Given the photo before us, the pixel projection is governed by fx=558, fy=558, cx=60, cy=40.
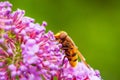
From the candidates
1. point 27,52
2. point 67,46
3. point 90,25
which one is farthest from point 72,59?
point 90,25

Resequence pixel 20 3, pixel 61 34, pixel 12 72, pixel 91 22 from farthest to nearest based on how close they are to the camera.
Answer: pixel 91 22 < pixel 20 3 < pixel 61 34 < pixel 12 72

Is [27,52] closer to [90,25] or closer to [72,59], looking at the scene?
Answer: [72,59]

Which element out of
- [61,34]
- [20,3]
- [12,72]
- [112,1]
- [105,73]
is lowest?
[12,72]

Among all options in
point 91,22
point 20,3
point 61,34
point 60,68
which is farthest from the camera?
point 91,22

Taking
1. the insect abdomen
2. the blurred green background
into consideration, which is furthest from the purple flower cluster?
the blurred green background

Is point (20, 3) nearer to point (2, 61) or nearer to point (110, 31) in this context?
point (110, 31)

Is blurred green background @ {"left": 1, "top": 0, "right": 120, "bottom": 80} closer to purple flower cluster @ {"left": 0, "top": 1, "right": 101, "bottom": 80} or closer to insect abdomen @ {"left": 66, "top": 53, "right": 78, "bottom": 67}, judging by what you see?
insect abdomen @ {"left": 66, "top": 53, "right": 78, "bottom": 67}

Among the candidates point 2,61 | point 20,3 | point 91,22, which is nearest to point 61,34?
point 2,61

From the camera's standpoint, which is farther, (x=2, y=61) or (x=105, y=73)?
(x=105, y=73)
